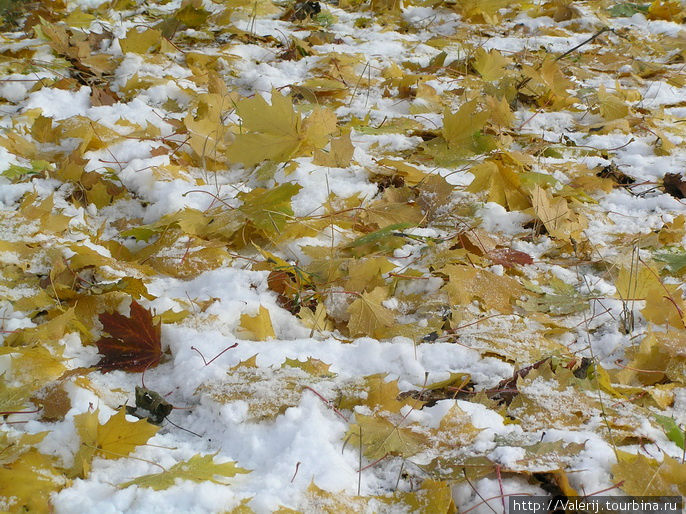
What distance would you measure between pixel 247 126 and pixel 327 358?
69 centimetres

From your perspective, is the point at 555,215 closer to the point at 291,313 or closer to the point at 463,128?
the point at 463,128

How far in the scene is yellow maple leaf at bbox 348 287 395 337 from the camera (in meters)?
1.34

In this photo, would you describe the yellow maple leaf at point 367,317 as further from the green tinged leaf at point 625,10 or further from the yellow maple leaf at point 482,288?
the green tinged leaf at point 625,10

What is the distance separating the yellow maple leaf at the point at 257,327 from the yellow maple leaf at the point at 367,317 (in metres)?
0.18

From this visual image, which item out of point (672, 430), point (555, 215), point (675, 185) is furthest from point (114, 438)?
point (675, 185)

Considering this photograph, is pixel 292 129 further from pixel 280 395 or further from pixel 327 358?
pixel 280 395

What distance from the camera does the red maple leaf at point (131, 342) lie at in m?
1.23

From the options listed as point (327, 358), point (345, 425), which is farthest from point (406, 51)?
point (345, 425)

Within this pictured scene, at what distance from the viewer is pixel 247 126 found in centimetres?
159

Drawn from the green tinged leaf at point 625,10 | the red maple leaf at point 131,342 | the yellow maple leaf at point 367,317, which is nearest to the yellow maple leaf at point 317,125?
the yellow maple leaf at point 367,317

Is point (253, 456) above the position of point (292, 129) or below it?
below

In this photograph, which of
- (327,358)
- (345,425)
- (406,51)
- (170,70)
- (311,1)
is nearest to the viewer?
(345,425)

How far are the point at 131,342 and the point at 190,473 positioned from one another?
395 millimetres

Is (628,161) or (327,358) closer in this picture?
(327,358)
